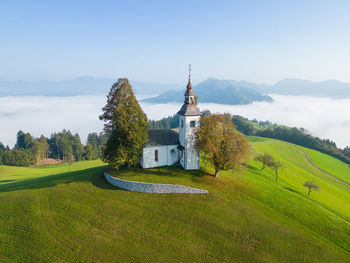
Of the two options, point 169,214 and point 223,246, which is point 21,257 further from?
point 223,246

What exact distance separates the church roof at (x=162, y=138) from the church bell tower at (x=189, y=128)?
3.38m

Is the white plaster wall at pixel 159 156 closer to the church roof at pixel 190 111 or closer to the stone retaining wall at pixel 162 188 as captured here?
the stone retaining wall at pixel 162 188

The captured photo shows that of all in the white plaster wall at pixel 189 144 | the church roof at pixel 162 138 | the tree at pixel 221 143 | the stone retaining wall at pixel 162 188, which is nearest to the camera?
the stone retaining wall at pixel 162 188

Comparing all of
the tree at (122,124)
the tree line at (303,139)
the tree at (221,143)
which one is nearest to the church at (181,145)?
the tree at (221,143)

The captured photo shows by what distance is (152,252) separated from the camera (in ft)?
80.1

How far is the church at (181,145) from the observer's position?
4341cm

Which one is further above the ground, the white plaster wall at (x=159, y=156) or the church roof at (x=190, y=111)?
the church roof at (x=190, y=111)

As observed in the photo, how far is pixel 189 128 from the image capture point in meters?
43.5

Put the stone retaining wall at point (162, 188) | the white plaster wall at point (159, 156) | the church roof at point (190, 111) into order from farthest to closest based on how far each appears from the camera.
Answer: the white plaster wall at point (159, 156)
the church roof at point (190, 111)
the stone retaining wall at point (162, 188)

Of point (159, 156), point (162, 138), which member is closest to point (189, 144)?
point (162, 138)

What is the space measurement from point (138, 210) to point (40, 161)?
10929 centimetres

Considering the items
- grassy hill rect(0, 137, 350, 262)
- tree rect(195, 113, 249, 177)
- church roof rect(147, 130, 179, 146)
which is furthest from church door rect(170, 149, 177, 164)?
tree rect(195, 113, 249, 177)

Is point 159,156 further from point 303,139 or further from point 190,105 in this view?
point 303,139

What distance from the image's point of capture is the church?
142 ft
